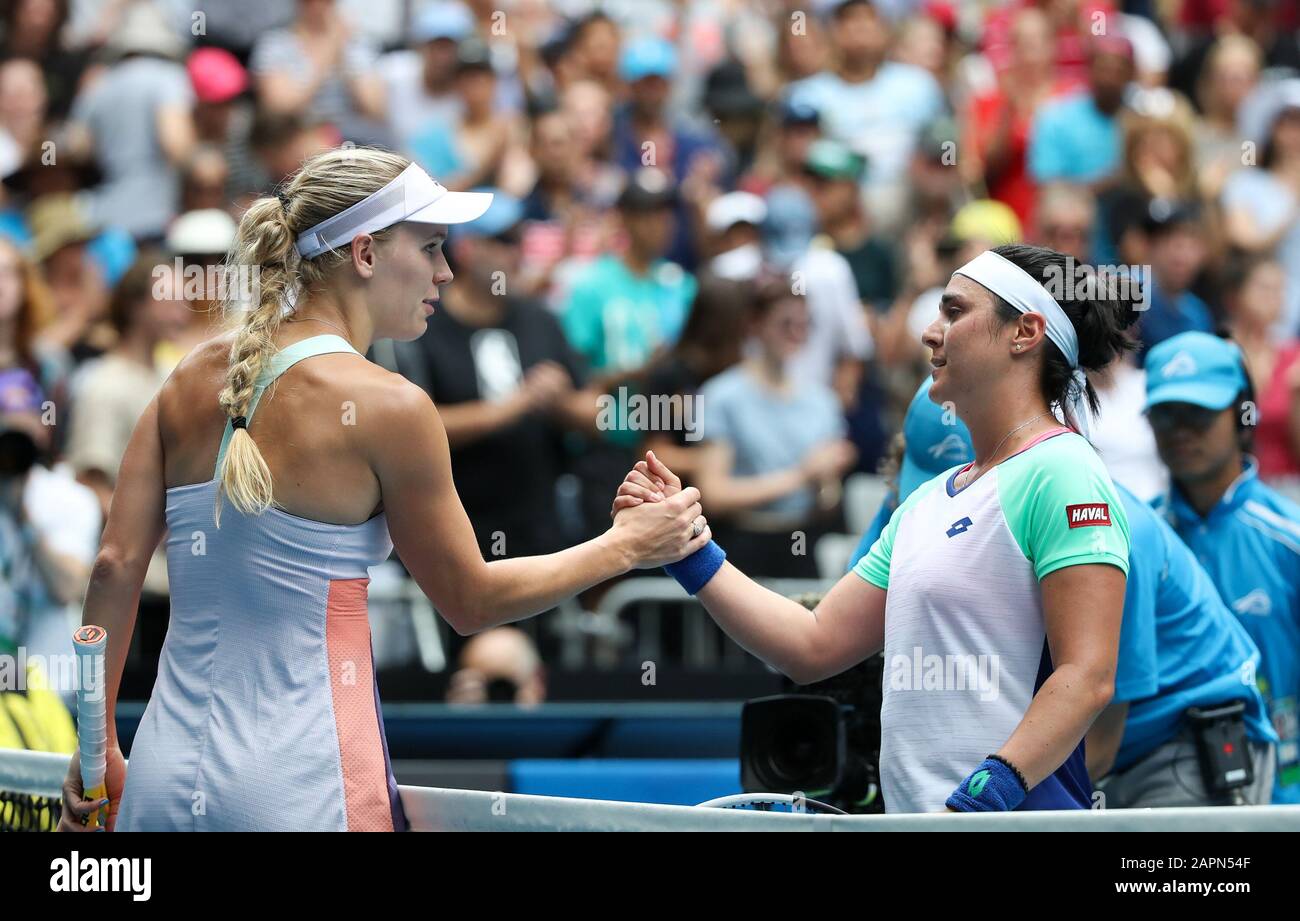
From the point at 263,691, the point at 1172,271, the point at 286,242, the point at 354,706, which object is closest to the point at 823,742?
A: the point at 354,706

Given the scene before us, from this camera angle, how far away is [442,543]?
3.36 meters

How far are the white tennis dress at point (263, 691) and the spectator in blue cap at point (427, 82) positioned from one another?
662 cm

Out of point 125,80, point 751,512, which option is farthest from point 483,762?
point 125,80

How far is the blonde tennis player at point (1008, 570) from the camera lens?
11.0 ft

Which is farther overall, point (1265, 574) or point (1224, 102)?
point (1224, 102)

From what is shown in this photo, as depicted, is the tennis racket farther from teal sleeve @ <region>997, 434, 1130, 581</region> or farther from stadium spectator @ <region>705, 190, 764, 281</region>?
stadium spectator @ <region>705, 190, 764, 281</region>

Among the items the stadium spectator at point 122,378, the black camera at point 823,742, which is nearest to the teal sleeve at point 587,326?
the stadium spectator at point 122,378

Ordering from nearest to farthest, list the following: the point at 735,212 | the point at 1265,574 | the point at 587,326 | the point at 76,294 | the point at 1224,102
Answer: the point at 1265,574
the point at 76,294
the point at 587,326
the point at 735,212
the point at 1224,102

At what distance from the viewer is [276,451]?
3287mm

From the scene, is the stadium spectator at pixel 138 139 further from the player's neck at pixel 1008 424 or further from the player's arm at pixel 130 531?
the player's neck at pixel 1008 424

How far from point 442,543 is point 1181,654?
6.69 feet

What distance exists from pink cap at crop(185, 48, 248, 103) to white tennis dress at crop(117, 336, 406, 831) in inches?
259

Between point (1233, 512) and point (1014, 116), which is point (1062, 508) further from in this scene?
point (1014, 116)
